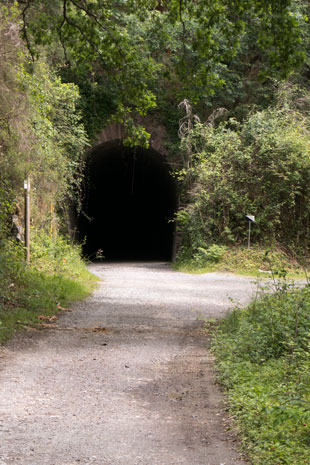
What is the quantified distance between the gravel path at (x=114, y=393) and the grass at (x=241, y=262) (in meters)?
8.69

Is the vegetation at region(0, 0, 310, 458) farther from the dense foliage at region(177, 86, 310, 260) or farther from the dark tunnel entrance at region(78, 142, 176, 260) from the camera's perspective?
the dark tunnel entrance at region(78, 142, 176, 260)

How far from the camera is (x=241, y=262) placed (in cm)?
1998

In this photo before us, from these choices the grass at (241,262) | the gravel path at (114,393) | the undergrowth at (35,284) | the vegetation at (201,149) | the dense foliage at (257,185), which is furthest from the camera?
the dense foliage at (257,185)

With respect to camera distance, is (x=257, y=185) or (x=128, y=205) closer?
(x=257, y=185)

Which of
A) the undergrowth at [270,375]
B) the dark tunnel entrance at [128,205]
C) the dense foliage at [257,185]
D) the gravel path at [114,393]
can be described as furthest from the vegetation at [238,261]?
the undergrowth at [270,375]

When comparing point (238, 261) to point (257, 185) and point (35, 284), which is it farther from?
point (35, 284)

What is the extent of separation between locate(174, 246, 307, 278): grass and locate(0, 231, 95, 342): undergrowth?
16.9 feet

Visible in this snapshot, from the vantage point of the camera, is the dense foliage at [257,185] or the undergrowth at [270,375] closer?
the undergrowth at [270,375]

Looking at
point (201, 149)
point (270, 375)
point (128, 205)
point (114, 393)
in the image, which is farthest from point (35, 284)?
point (128, 205)

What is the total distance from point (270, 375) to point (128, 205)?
1365 inches

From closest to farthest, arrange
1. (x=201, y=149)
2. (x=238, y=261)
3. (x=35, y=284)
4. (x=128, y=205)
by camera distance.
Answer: (x=35, y=284) → (x=238, y=261) → (x=201, y=149) → (x=128, y=205)

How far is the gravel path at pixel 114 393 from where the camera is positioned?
4.17 metres

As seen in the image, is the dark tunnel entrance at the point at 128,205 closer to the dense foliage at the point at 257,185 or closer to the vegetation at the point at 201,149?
the vegetation at the point at 201,149

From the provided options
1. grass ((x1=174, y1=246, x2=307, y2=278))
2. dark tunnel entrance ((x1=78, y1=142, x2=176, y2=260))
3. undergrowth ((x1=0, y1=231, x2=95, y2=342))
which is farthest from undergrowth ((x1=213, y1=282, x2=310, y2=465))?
dark tunnel entrance ((x1=78, y1=142, x2=176, y2=260))
